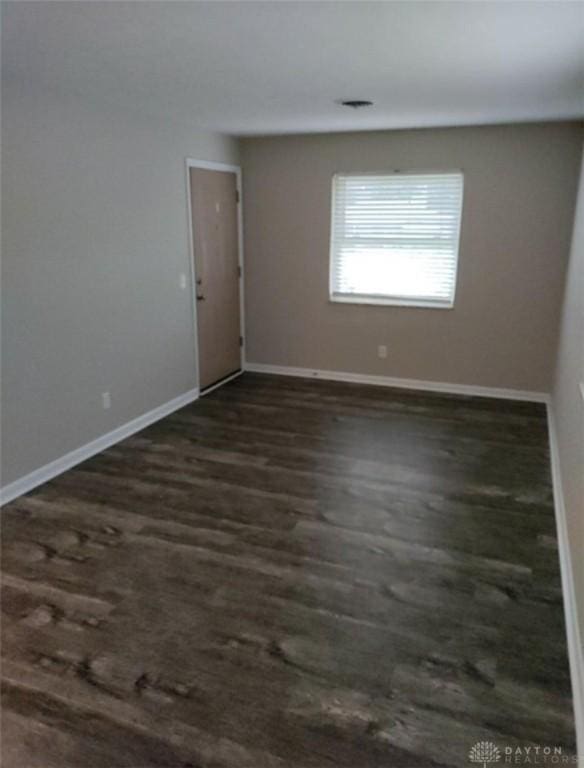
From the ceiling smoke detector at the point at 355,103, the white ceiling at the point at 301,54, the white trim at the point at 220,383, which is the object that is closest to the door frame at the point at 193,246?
the white trim at the point at 220,383

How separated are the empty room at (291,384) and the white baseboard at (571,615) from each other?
0.02 metres

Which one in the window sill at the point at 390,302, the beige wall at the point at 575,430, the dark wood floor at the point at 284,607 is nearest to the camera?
the dark wood floor at the point at 284,607

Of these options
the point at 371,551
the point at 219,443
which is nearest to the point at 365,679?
the point at 371,551

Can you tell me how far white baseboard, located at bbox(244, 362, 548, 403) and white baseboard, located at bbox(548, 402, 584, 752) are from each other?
5.27 ft

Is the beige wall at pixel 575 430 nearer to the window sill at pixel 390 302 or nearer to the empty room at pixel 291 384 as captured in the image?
the empty room at pixel 291 384

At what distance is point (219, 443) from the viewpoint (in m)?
4.18

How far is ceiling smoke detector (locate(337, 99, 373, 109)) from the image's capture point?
3453mm

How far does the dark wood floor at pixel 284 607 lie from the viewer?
1.85 meters

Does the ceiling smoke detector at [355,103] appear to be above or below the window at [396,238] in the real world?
above

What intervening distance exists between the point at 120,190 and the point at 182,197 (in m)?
0.78

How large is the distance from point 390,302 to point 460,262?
0.74m

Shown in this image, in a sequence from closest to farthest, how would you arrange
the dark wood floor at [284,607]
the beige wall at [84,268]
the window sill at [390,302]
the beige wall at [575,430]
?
the dark wood floor at [284,607] < the beige wall at [575,430] < the beige wall at [84,268] < the window sill at [390,302]

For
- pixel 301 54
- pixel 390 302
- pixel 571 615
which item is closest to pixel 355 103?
pixel 301 54

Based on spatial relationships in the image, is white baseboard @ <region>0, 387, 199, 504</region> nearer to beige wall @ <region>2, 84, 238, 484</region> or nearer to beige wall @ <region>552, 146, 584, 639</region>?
beige wall @ <region>2, 84, 238, 484</region>
